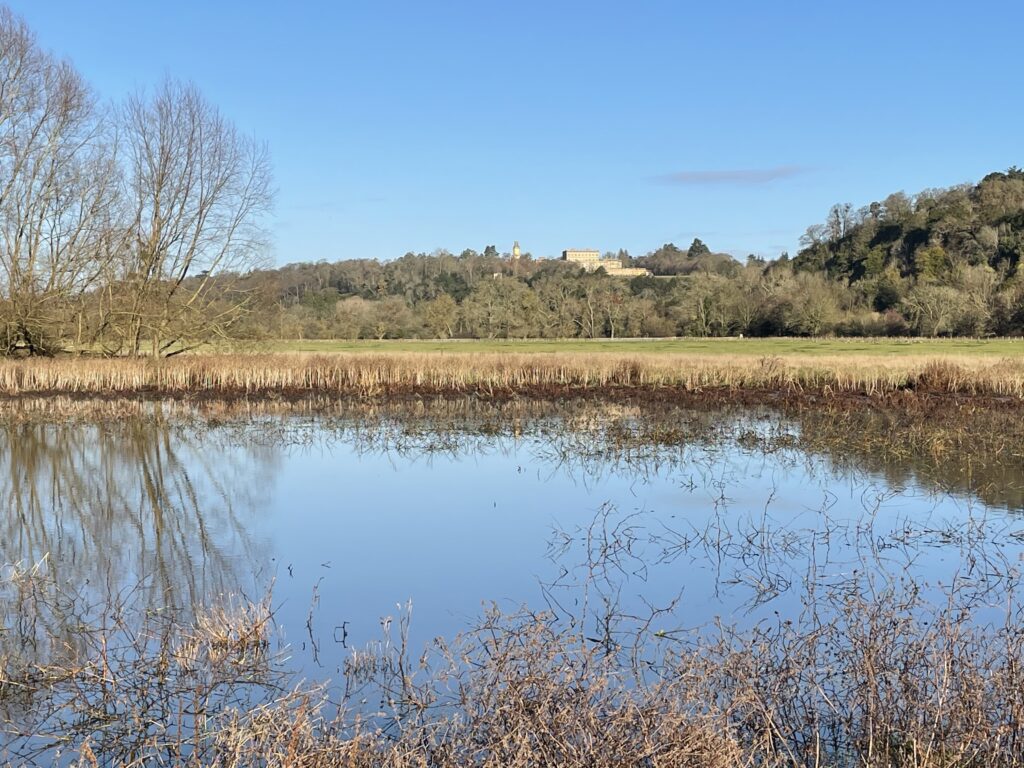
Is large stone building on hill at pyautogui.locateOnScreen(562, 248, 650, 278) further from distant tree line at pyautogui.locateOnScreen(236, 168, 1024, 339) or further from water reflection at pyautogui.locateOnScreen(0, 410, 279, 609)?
water reflection at pyautogui.locateOnScreen(0, 410, 279, 609)

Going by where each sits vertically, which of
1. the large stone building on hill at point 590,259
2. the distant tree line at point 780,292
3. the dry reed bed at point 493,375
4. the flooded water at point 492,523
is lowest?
the flooded water at point 492,523

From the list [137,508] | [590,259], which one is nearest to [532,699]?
[137,508]

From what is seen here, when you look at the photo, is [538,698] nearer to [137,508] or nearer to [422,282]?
[137,508]

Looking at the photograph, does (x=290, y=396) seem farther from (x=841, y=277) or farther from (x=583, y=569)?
(x=841, y=277)

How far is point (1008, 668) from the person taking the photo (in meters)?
4.11

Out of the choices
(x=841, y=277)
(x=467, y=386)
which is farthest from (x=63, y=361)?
(x=841, y=277)

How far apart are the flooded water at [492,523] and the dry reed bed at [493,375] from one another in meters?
8.24

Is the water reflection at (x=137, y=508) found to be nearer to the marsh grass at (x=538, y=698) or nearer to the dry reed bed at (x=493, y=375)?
the marsh grass at (x=538, y=698)

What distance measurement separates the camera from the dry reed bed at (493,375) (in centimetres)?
2245

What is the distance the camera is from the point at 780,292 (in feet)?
222

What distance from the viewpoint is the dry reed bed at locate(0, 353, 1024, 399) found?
2245cm

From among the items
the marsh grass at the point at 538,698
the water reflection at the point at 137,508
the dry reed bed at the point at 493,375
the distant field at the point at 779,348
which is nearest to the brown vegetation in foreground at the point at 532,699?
the marsh grass at the point at 538,698

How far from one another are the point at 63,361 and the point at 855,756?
79.4ft

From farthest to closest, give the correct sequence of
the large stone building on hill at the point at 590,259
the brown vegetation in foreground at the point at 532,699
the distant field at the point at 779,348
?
the large stone building on hill at the point at 590,259, the distant field at the point at 779,348, the brown vegetation in foreground at the point at 532,699
